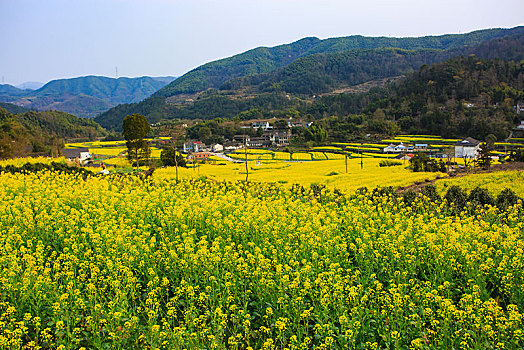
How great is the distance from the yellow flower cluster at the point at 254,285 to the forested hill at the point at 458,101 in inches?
2597

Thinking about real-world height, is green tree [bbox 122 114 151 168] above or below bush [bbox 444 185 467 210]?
above

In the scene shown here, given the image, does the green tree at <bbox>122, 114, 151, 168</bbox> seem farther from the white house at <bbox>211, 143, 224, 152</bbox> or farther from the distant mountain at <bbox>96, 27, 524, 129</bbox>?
the distant mountain at <bbox>96, 27, 524, 129</bbox>

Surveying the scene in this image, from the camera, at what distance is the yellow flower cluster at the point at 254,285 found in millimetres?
5441

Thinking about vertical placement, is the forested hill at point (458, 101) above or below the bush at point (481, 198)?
above

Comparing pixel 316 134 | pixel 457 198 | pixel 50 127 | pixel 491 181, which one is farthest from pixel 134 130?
pixel 50 127

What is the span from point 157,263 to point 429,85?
94.3 m

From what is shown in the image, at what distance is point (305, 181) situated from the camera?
95.2 feet

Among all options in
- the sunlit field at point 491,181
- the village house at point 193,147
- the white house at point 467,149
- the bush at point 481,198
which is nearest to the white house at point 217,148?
the village house at point 193,147

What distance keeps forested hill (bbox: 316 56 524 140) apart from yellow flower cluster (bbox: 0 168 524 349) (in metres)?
66.0

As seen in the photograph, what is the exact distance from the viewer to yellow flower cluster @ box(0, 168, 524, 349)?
5.44 metres

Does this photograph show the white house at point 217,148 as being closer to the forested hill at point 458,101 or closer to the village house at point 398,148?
the village house at point 398,148

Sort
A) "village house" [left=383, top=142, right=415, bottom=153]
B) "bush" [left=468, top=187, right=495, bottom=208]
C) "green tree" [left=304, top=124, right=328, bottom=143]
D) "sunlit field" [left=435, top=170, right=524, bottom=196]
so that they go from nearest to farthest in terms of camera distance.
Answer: "bush" [left=468, top=187, right=495, bottom=208] → "sunlit field" [left=435, top=170, right=524, bottom=196] → "village house" [left=383, top=142, right=415, bottom=153] → "green tree" [left=304, top=124, right=328, bottom=143]

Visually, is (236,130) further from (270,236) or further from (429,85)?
(270,236)

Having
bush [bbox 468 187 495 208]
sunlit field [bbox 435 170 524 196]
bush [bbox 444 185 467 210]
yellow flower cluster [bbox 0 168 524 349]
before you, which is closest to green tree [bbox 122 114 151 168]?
yellow flower cluster [bbox 0 168 524 349]
